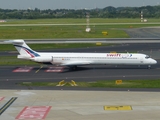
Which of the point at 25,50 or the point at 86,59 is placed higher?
the point at 25,50

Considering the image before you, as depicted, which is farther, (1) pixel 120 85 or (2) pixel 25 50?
(2) pixel 25 50

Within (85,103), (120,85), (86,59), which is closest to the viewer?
(85,103)

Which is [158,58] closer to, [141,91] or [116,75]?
[116,75]

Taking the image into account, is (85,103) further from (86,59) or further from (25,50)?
(25,50)

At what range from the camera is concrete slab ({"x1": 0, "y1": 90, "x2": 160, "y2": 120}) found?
36.0 metres

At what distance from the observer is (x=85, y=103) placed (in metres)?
41.0

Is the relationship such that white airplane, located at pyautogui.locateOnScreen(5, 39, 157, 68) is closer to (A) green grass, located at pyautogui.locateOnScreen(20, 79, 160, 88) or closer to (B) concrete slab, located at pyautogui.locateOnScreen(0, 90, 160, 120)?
(A) green grass, located at pyautogui.locateOnScreen(20, 79, 160, 88)

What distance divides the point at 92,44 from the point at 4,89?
51815 mm

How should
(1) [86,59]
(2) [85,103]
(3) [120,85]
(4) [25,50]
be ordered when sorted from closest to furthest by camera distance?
(2) [85,103]
(3) [120,85]
(1) [86,59]
(4) [25,50]

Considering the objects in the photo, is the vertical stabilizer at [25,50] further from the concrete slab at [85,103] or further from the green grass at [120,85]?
the concrete slab at [85,103]

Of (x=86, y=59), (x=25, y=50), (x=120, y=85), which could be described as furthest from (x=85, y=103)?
(x=25, y=50)

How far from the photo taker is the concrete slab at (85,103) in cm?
3597

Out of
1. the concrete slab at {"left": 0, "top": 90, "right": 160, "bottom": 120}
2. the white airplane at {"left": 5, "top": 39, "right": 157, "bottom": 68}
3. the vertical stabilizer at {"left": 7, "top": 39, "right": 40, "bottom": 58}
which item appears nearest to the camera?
the concrete slab at {"left": 0, "top": 90, "right": 160, "bottom": 120}

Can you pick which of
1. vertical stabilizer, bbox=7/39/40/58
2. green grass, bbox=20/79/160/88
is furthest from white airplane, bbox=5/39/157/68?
green grass, bbox=20/79/160/88
